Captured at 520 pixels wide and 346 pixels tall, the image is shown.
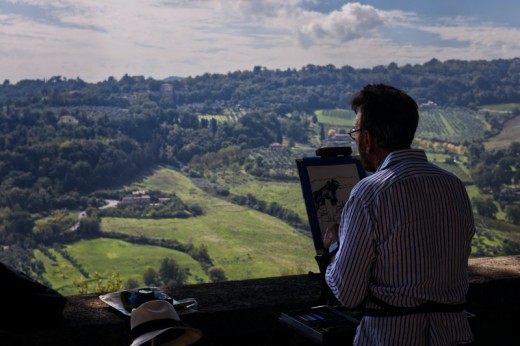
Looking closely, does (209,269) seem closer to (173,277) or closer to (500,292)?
(173,277)

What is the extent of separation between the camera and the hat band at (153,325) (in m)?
1.78

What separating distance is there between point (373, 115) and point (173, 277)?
20.4 meters

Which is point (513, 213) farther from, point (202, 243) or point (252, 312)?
point (252, 312)

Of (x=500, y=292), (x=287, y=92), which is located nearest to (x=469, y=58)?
(x=287, y=92)

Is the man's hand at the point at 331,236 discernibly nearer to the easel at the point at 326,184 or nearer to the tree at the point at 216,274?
the easel at the point at 326,184

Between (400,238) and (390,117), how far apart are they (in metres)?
0.35

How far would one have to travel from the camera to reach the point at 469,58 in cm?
3008

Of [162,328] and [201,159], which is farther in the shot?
[201,159]

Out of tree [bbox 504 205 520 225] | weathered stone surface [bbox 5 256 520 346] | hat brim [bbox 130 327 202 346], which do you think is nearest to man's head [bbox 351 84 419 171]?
hat brim [bbox 130 327 202 346]

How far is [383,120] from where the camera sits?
2.14 metres

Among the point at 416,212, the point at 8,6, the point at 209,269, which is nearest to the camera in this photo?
the point at 416,212

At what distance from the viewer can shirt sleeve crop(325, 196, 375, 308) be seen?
6.84ft

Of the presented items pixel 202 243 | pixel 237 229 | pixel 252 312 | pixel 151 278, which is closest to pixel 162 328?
pixel 252 312

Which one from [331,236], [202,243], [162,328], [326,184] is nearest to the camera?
[162,328]
